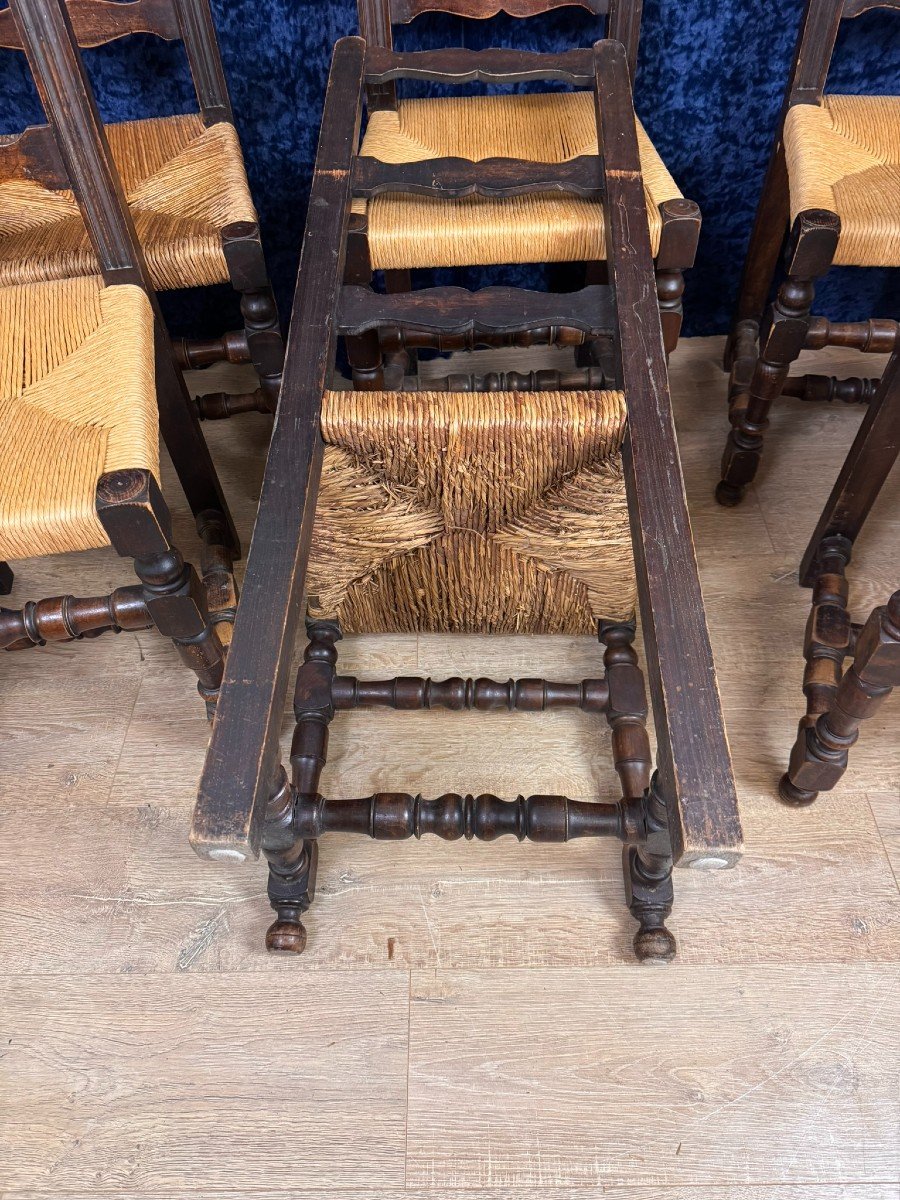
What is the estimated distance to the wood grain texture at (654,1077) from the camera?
2.72 feet

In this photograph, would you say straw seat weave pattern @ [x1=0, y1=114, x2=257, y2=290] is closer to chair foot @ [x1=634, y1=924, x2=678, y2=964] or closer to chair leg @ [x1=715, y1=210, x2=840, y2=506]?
chair leg @ [x1=715, y1=210, x2=840, y2=506]

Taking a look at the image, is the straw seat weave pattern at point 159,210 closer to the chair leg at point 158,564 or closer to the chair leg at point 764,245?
the chair leg at point 158,564

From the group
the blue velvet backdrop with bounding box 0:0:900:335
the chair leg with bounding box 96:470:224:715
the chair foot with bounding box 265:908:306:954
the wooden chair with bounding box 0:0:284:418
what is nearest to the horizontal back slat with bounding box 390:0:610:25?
the blue velvet backdrop with bounding box 0:0:900:335

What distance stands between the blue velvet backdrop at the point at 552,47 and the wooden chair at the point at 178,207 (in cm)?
15

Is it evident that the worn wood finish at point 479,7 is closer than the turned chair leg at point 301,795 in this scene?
No

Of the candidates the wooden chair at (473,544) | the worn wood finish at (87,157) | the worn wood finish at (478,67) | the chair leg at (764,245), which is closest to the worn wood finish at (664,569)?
the wooden chair at (473,544)

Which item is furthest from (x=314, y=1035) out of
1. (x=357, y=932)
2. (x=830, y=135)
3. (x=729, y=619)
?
(x=830, y=135)

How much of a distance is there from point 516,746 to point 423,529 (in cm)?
31

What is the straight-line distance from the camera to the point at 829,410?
1.52m

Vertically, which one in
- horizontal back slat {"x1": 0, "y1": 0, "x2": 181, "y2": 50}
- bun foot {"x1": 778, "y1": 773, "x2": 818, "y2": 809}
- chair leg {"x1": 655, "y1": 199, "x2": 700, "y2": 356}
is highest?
horizontal back slat {"x1": 0, "y1": 0, "x2": 181, "y2": 50}

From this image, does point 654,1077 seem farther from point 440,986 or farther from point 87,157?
point 87,157

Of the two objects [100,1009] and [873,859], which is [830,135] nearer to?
[873,859]

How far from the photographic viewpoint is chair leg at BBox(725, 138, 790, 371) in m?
1.28

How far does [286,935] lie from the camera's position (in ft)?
3.10
